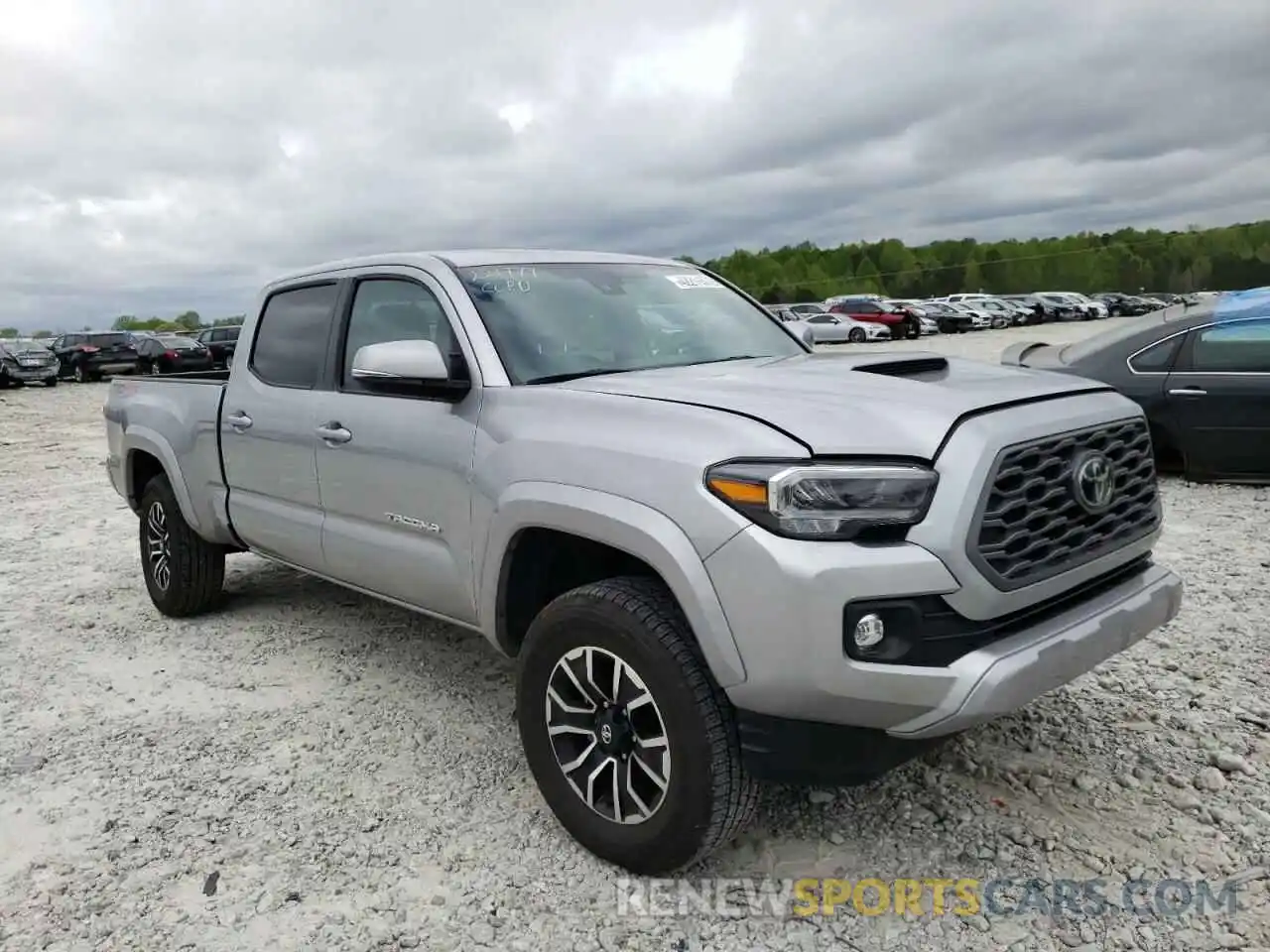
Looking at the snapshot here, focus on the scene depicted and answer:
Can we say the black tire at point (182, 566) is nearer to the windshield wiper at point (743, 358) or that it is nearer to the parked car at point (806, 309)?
the windshield wiper at point (743, 358)

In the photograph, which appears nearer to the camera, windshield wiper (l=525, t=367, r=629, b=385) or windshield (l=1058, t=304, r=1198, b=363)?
windshield wiper (l=525, t=367, r=629, b=385)

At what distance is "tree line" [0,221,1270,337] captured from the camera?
8306 cm

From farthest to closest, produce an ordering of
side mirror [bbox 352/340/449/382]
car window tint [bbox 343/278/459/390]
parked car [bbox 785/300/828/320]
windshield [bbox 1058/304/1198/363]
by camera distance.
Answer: parked car [bbox 785/300/828/320] → windshield [bbox 1058/304/1198/363] → car window tint [bbox 343/278/459/390] → side mirror [bbox 352/340/449/382]

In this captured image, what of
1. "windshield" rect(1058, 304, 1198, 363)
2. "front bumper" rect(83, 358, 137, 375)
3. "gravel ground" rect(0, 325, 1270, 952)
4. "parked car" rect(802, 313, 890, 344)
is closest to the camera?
"gravel ground" rect(0, 325, 1270, 952)

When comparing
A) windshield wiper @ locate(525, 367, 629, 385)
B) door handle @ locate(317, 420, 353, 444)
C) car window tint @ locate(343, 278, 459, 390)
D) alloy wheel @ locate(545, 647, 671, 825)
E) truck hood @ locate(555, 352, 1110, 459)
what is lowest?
alloy wheel @ locate(545, 647, 671, 825)

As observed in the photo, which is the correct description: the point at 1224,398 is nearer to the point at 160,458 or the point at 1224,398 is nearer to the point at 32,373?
the point at 160,458

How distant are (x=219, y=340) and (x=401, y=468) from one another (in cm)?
3065

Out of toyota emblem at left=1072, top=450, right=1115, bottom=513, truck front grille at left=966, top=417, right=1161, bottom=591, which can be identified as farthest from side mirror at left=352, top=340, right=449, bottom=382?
toyota emblem at left=1072, top=450, right=1115, bottom=513

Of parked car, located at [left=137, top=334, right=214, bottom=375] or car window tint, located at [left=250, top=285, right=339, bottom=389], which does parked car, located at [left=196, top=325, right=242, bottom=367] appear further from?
car window tint, located at [left=250, top=285, right=339, bottom=389]

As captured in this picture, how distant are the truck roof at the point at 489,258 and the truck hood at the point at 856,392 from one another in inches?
33.0

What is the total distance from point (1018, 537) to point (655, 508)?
3.09 feet

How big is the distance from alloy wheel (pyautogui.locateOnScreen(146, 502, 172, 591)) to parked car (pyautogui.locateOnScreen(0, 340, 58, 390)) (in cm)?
2640

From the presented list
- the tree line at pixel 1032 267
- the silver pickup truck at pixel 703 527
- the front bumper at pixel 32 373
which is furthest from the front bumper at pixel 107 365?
the tree line at pixel 1032 267

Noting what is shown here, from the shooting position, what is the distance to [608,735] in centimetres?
282
